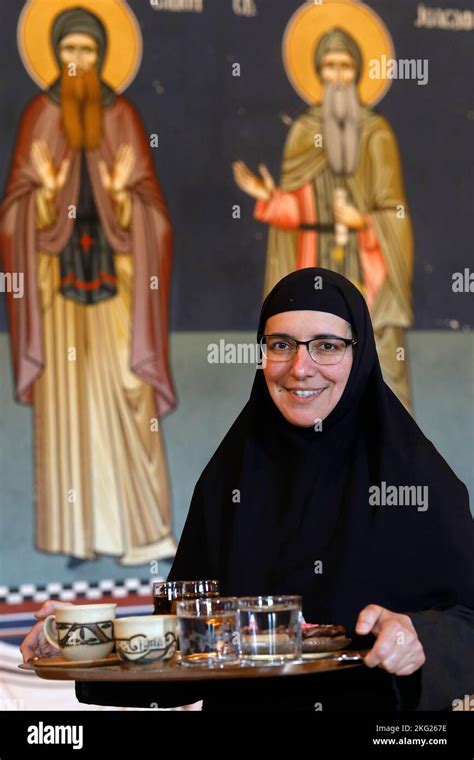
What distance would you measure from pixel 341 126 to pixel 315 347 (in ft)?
10.7

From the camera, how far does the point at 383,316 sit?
529 cm

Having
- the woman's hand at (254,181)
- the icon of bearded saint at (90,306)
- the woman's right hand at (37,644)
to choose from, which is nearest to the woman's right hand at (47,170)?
the icon of bearded saint at (90,306)

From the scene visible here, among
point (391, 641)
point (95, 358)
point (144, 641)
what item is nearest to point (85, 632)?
point (144, 641)

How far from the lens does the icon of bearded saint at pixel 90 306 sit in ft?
16.7

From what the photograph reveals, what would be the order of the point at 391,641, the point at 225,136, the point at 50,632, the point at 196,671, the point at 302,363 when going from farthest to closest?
1. the point at 225,136
2. the point at 302,363
3. the point at 50,632
4. the point at 391,641
5. the point at 196,671

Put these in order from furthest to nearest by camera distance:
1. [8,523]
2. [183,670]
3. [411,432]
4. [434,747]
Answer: [8,523] < [411,432] < [434,747] < [183,670]

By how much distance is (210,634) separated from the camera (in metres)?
1.68

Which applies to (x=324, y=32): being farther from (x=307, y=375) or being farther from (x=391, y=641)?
(x=391, y=641)

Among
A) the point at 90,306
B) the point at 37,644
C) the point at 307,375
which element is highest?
the point at 90,306

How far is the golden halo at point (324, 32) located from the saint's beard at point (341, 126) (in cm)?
5

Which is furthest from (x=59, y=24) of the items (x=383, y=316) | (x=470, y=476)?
(x=470, y=476)

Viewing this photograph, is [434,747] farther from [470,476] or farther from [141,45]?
[141,45]

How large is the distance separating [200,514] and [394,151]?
131 inches

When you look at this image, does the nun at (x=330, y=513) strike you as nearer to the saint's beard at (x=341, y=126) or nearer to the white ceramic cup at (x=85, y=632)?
the white ceramic cup at (x=85, y=632)
